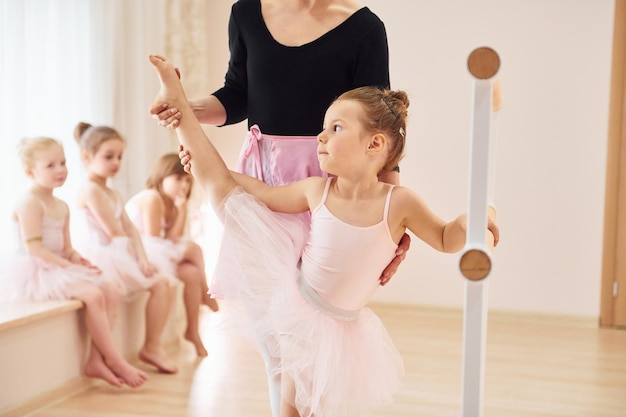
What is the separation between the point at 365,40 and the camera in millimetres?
1773

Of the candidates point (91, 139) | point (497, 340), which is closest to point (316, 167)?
point (91, 139)

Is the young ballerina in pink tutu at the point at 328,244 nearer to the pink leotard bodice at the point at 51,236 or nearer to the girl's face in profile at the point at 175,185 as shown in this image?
the pink leotard bodice at the point at 51,236

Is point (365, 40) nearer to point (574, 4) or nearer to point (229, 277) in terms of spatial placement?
point (229, 277)

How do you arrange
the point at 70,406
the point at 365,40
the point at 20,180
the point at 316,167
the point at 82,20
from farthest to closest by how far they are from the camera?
the point at 82,20 → the point at 20,180 → the point at 70,406 → the point at 316,167 → the point at 365,40

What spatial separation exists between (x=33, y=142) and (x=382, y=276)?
6.58 feet

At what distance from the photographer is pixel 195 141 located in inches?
70.2

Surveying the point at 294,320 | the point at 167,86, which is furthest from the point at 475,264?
the point at 167,86

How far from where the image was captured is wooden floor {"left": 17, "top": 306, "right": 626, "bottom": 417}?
3104 mm

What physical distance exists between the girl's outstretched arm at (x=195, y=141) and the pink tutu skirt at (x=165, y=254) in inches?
84.9

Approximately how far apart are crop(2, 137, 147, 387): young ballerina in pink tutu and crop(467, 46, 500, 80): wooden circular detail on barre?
238 centimetres

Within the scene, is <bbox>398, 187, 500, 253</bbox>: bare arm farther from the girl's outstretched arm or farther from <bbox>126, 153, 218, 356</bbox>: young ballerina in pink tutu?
<bbox>126, 153, 218, 356</bbox>: young ballerina in pink tutu

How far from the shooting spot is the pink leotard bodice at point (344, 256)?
5.57 ft

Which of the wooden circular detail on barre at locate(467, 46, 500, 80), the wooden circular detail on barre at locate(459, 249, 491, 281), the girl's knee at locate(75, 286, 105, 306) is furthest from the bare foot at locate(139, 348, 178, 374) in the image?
the wooden circular detail on barre at locate(467, 46, 500, 80)

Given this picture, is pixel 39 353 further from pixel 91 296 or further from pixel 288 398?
pixel 288 398
